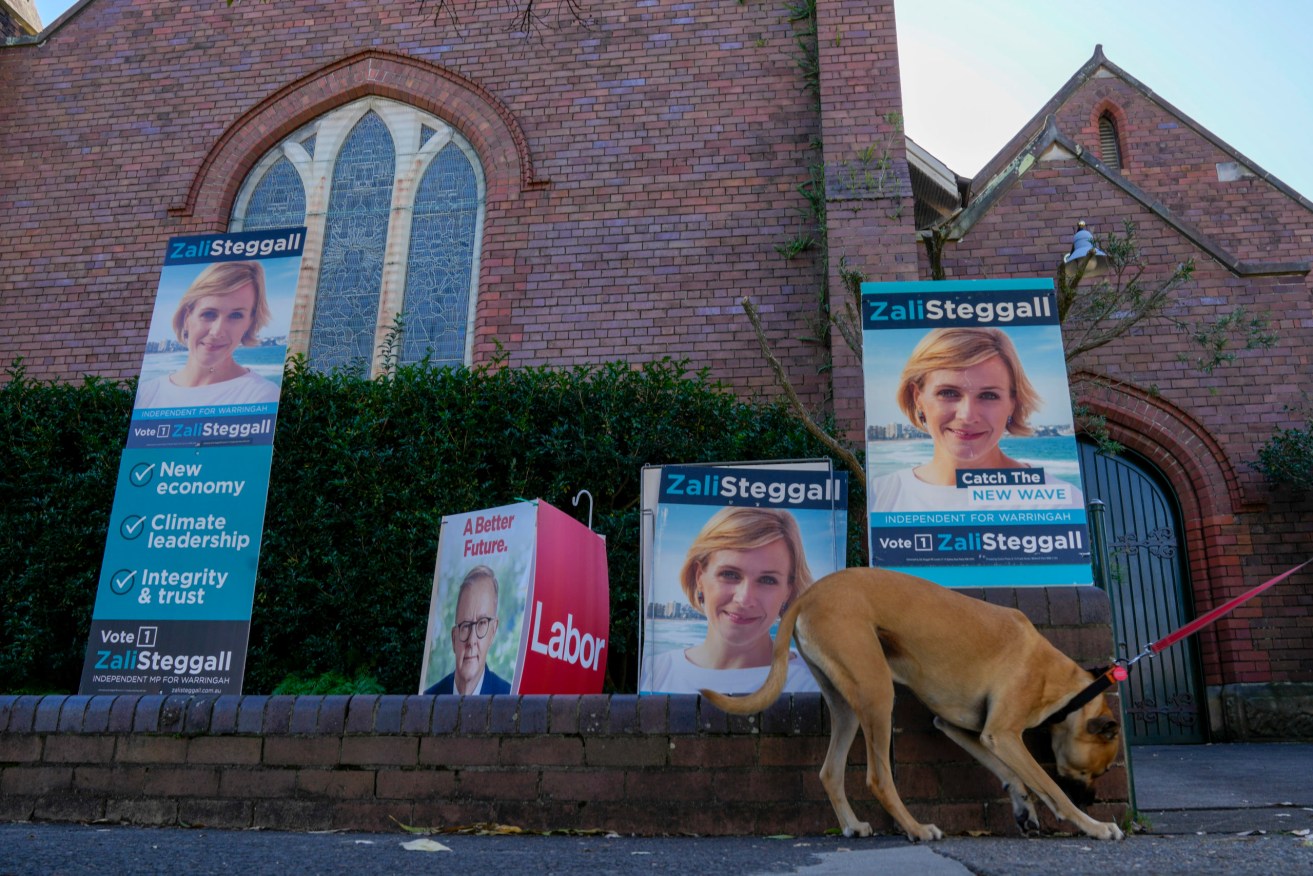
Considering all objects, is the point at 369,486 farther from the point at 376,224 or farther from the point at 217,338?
the point at 376,224

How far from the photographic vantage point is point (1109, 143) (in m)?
13.1

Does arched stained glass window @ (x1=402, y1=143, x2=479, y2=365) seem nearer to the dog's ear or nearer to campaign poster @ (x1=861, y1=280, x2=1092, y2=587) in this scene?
campaign poster @ (x1=861, y1=280, x2=1092, y2=587)

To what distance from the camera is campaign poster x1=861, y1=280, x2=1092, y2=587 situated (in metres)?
5.17

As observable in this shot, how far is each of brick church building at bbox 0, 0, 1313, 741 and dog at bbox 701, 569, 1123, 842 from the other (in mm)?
5183

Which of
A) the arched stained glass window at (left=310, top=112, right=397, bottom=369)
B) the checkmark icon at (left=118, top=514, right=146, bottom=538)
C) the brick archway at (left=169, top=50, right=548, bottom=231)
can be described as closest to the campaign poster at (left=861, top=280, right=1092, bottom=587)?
the checkmark icon at (left=118, top=514, right=146, bottom=538)

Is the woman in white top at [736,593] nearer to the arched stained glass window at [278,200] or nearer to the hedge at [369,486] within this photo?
the hedge at [369,486]

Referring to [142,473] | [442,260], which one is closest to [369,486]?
[142,473]

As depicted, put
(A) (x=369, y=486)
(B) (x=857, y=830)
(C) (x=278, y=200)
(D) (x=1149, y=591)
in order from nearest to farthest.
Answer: (B) (x=857, y=830) → (A) (x=369, y=486) → (D) (x=1149, y=591) → (C) (x=278, y=200)

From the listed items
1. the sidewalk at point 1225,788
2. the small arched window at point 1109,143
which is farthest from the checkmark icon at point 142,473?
the small arched window at point 1109,143

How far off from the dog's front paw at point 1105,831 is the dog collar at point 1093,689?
392 millimetres

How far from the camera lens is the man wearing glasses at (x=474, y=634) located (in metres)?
5.50

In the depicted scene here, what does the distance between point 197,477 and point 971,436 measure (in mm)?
4518

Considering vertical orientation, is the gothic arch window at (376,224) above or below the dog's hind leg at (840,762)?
above

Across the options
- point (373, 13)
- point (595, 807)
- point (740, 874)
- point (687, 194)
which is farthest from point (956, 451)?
point (373, 13)
